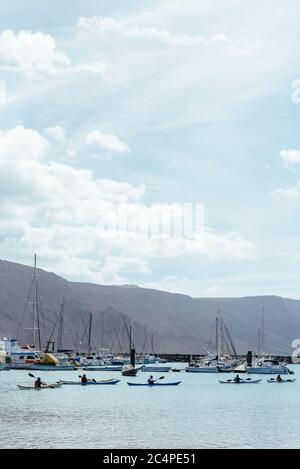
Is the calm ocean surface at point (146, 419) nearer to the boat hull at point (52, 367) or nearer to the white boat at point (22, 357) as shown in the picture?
the boat hull at point (52, 367)

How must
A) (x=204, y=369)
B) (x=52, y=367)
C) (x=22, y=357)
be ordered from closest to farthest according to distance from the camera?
(x=52, y=367) < (x=204, y=369) < (x=22, y=357)

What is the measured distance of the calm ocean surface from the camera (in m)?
50.2

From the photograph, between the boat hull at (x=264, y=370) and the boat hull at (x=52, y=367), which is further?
the boat hull at (x=264, y=370)

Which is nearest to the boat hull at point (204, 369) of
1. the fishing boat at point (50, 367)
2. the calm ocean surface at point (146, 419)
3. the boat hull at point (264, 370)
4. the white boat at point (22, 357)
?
the boat hull at point (264, 370)

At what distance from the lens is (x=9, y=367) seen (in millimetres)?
170000

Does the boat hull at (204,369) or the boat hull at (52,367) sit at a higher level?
the boat hull at (52,367)

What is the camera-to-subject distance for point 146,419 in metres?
64.0

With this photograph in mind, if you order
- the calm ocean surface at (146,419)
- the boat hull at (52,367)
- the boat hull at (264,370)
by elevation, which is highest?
the boat hull at (52,367)

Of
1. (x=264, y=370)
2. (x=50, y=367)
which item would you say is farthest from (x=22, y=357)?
(x=264, y=370)

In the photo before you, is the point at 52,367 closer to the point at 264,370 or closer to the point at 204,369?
the point at 204,369

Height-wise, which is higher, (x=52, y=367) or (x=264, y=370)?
(x=52, y=367)

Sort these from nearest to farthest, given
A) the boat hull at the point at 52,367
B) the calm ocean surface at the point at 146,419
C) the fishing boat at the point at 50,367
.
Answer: the calm ocean surface at the point at 146,419 → the boat hull at the point at 52,367 → the fishing boat at the point at 50,367

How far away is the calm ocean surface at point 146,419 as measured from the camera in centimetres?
5016
